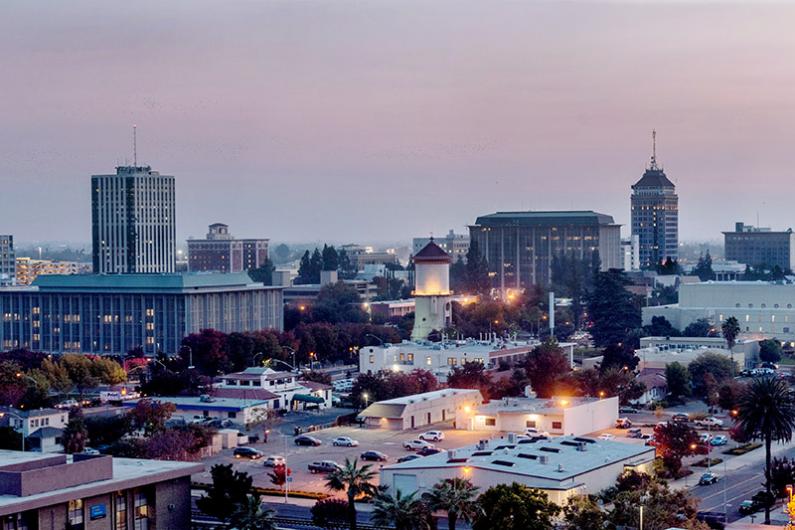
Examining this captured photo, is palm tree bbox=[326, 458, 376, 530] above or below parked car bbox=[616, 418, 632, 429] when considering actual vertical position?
above

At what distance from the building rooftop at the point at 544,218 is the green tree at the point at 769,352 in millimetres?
73112

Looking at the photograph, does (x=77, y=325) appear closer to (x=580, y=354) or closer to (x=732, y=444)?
(x=580, y=354)

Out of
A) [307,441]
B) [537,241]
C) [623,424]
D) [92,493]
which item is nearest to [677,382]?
[623,424]

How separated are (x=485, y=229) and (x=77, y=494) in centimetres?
12297

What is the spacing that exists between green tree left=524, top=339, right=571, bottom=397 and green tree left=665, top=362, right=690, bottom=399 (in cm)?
408

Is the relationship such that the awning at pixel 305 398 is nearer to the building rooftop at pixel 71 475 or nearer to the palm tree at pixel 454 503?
the building rooftop at pixel 71 475

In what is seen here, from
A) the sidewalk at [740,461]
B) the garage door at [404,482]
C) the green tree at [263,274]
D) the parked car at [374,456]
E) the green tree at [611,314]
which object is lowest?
the sidewalk at [740,461]

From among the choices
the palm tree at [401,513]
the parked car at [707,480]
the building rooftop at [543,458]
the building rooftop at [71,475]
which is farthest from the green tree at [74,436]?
the parked car at [707,480]

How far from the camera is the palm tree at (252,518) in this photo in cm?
3081

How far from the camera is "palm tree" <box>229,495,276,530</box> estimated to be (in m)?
30.8

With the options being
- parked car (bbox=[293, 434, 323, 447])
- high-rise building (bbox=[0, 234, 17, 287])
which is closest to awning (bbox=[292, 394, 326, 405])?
parked car (bbox=[293, 434, 323, 447])

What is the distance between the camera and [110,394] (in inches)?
2403

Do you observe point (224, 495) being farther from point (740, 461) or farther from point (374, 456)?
point (740, 461)

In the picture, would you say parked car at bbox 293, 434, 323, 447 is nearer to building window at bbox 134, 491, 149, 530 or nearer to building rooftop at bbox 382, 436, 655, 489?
building rooftop at bbox 382, 436, 655, 489
